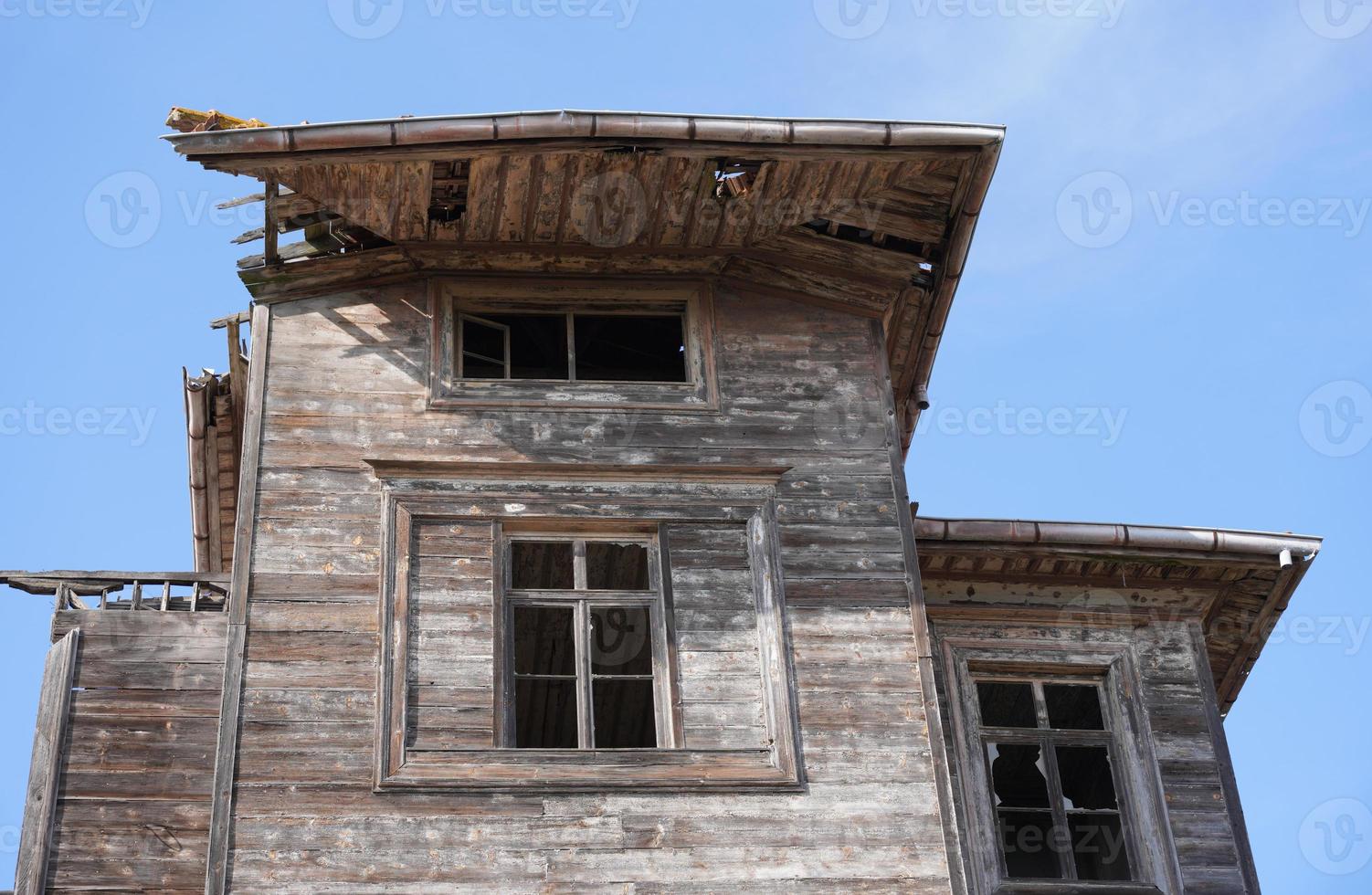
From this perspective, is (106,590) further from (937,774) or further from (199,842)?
(937,774)

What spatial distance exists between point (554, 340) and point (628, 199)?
1663 mm

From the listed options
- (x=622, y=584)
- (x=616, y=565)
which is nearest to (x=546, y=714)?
(x=622, y=584)

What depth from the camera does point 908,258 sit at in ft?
43.6

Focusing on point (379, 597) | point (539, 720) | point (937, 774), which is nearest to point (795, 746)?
point (937, 774)

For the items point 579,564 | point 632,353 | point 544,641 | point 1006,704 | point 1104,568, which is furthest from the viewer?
point 544,641

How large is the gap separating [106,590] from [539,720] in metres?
5.43

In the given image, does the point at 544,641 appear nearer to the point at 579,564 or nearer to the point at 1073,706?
the point at 579,564

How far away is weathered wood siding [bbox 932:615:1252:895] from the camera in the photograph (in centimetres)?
1250

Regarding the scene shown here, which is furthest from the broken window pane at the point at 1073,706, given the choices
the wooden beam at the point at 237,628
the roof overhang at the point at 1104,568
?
the wooden beam at the point at 237,628

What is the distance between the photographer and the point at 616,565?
13891 millimetres

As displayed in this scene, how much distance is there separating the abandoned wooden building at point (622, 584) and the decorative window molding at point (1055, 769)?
0.10 feet

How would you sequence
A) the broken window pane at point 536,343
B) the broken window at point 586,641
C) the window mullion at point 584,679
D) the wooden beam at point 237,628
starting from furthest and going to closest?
the broken window pane at point 536,343 < the broken window at point 586,641 < the window mullion at point 584,679 < the wooden beam at point 237,628

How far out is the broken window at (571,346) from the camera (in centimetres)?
1301
